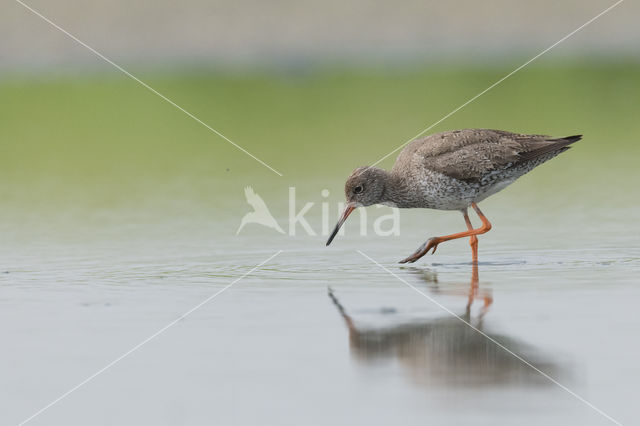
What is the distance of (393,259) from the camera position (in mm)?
12398

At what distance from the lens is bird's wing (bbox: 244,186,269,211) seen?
15338 millimetres

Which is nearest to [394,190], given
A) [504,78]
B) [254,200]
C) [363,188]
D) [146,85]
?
[363,188]

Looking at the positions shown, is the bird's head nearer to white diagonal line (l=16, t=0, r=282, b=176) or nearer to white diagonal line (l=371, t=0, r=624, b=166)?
white diagonal line (l=371, t=0, r=624, b=166)

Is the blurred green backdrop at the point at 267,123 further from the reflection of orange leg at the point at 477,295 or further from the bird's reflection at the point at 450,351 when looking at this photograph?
the bird's reflection at the point at 450,351

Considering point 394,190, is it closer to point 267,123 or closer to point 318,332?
point 318,332

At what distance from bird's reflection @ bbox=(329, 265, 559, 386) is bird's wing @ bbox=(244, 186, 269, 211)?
5734mm

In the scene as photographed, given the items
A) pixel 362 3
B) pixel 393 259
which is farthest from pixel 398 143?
pixel 362 3

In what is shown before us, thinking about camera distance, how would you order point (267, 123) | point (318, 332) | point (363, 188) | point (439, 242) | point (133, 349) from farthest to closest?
point (267, 123), point (363, 188), point (439, 242), point (318, 332), point (133, 349)

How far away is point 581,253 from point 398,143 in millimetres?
8688

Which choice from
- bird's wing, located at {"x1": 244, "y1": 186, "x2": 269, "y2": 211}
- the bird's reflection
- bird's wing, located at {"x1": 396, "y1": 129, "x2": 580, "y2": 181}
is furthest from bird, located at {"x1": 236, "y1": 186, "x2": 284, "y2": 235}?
the bird's reflection

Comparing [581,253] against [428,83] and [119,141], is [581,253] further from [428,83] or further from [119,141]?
[428,83]

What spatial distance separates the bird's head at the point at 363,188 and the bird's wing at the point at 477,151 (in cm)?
41

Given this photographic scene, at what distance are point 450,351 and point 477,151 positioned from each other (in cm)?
500

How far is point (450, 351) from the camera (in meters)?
8.36
